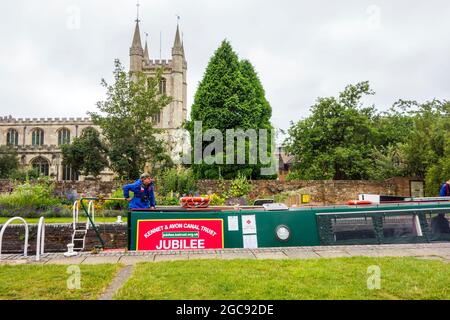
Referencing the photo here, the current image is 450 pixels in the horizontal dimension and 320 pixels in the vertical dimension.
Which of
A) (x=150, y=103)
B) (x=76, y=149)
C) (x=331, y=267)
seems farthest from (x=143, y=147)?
(x=331, y=267)

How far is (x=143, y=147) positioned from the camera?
926 inches

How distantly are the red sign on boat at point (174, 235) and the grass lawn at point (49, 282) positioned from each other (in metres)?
1.97

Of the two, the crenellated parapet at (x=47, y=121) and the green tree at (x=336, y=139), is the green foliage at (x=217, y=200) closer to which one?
the green tree at (x=336, y=139)

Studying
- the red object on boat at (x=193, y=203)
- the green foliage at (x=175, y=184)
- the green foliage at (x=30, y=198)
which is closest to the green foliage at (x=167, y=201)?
the green foliage at (x=175, y=184)

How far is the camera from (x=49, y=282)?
4.96 m

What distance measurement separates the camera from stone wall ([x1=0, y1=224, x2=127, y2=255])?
406 inches

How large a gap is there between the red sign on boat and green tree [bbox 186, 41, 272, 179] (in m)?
17.3

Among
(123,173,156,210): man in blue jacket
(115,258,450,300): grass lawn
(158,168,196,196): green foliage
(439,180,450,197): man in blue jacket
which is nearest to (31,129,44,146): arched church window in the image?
(158,168,196,196): green foliage

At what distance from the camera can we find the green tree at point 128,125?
2281 centimetres

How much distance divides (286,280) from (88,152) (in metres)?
21.5

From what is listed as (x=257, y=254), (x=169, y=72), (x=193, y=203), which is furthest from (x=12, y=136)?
(x=257, y=254)

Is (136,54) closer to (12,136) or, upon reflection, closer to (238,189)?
(12,136)

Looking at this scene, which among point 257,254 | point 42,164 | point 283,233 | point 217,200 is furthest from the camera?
point 42,164
